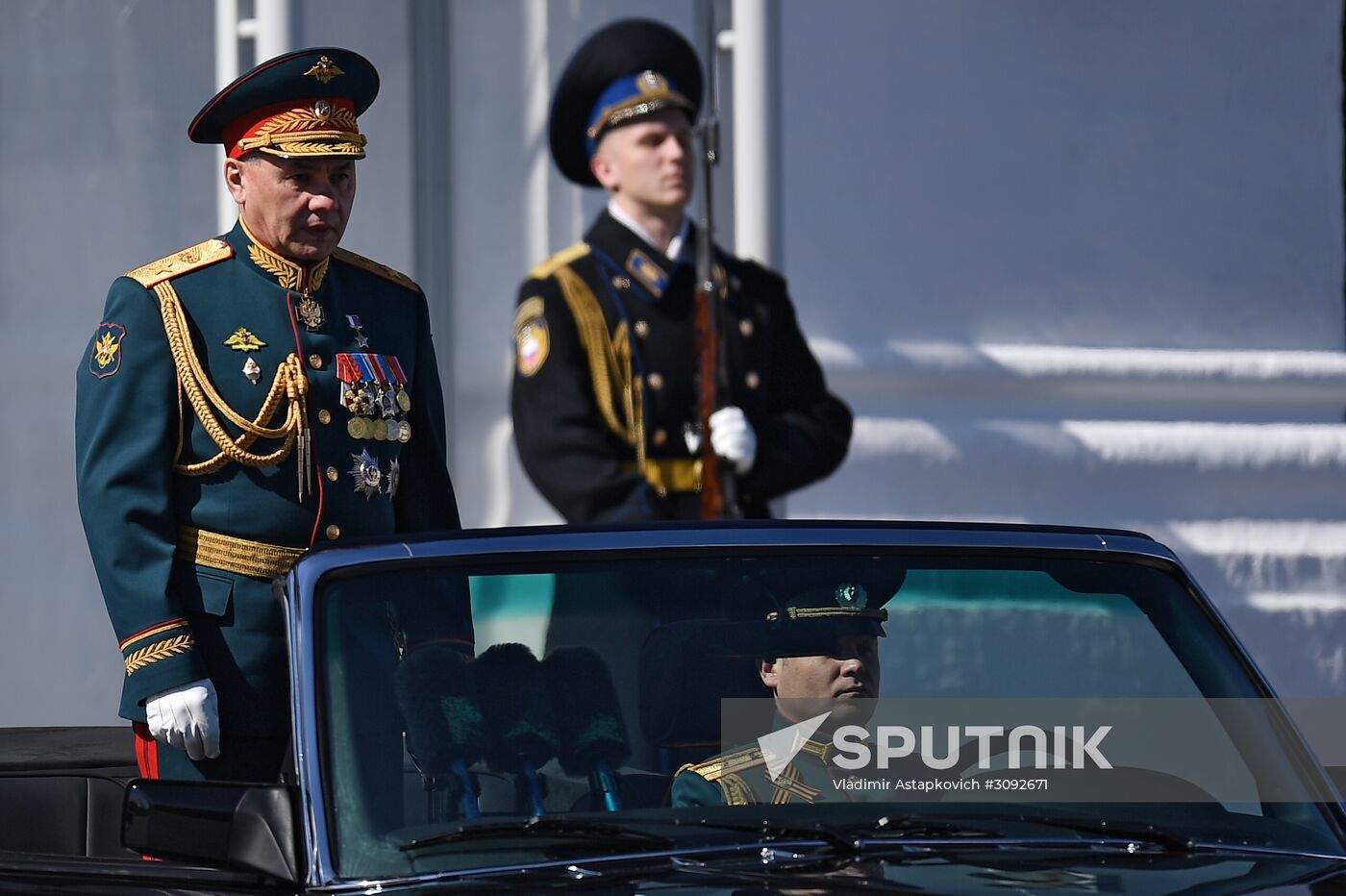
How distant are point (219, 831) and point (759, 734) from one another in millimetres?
562

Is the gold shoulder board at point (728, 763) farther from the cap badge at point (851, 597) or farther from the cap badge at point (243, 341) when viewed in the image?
the cap badge at point (243, 341)

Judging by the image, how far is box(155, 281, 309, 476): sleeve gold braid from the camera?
9.84ft

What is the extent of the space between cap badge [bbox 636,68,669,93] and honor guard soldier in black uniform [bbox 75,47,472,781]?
6.23 ft

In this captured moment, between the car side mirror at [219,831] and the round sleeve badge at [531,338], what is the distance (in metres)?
2.79

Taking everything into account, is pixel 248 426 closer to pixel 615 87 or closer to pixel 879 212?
pixel 615 87

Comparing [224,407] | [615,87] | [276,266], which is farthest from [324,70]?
[615,87]

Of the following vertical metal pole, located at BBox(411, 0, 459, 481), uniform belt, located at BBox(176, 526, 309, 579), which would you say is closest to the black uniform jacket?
vertical metal pole, located at BBox(411, 0, 459, 481)

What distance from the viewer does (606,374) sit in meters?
4.94

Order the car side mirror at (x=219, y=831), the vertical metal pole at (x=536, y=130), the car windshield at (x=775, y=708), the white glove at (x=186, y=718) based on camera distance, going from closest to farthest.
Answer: the car side mirror at (x=219, y=831)
the car windshield at (x=775, y=708)
the white glove at (x=186, y=718)
the vertical metal pole at (x=536, y=130)

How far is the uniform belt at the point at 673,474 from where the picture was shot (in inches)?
195

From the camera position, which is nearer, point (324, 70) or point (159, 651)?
point (159, 651)

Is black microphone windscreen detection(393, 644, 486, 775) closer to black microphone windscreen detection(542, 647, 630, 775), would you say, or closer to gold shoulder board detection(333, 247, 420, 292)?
black microphone windscreen detection(542, 647, 630, 775)

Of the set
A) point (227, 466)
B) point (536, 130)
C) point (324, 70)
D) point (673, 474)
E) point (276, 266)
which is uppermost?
point (536, 130)

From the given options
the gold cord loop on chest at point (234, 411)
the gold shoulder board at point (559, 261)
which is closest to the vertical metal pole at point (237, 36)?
the gold shoulder board at point (559, 261)
